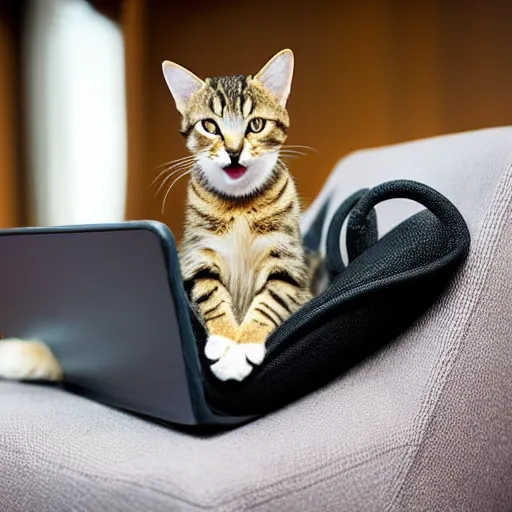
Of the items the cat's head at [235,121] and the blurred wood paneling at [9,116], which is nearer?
the cat's head at [235,121]

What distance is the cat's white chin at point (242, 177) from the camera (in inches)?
30.3

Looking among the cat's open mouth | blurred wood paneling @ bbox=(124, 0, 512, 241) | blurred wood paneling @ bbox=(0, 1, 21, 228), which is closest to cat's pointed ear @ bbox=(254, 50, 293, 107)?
the cat's open mouth

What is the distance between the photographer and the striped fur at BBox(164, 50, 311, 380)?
0.76 meters

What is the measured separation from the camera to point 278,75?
78 cm

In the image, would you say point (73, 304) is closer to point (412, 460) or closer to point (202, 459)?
point (202, 459)

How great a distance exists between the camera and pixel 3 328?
3.08 feet

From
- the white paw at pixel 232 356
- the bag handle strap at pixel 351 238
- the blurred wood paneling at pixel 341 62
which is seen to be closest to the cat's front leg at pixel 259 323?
the white paw at pixel 232 356

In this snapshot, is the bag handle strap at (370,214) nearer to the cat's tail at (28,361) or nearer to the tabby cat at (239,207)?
the tabby cat at (239,207)

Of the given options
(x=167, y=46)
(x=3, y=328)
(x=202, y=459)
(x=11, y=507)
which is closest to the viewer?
(x=202, y=459)

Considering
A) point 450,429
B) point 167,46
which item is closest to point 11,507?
point 450,429

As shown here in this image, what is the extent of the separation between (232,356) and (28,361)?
0.38 metres

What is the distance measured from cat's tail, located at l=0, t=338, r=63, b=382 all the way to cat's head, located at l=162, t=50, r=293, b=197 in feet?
1.16

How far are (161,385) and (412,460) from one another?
0.87 feet

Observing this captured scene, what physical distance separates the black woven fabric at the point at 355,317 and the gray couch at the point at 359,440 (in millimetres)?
20
